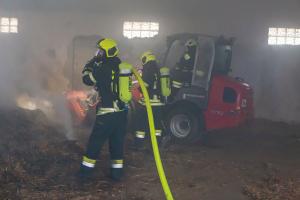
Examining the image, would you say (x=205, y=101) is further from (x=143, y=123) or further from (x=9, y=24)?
(x=9, y=24)

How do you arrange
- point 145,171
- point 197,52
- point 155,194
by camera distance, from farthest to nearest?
point 197,52 → point 145,171 → point 155,194

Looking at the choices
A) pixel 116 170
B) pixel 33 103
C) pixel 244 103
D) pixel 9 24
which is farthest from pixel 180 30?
pixel 116 170

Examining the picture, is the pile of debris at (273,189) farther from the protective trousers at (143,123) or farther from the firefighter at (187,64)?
the firefighter at (187,64)

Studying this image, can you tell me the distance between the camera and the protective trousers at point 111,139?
6.40 m

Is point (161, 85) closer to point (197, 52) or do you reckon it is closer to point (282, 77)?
point (197, 52)

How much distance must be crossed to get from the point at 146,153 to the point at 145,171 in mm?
1200

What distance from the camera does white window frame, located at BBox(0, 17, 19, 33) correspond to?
17.5 meters

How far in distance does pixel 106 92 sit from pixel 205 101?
361 cm

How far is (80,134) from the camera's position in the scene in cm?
988

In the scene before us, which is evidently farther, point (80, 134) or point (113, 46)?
point (80, 134)

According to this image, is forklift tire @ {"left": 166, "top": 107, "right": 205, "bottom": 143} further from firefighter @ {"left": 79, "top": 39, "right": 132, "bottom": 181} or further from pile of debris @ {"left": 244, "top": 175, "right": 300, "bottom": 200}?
firefighter @ {"left": 79, "top": 39, "right": 132, "bottom": 181}

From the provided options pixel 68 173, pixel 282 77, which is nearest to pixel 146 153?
pixel 68 173

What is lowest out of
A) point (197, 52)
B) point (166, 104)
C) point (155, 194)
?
point (155, 194)

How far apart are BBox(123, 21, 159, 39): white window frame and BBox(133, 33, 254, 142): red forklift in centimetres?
731
